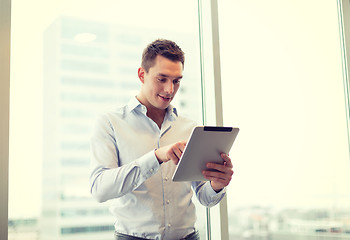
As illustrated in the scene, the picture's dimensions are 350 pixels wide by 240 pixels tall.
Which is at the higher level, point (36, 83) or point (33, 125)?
point (36, 83)

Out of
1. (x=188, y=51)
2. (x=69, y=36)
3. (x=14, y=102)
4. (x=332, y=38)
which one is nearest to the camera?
(x=14, y=102)

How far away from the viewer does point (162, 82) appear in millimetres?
1891

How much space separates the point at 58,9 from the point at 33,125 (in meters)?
0.66

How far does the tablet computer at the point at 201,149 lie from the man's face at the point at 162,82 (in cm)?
35

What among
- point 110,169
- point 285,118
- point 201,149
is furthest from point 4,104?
point 285,118

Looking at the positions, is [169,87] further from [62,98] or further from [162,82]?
[62,98]

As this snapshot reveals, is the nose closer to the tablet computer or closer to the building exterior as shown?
the tablet computer

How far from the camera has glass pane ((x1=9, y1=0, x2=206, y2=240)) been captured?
6.83 ft

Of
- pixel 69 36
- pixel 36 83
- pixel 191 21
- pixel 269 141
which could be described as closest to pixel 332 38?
pixel 269 141

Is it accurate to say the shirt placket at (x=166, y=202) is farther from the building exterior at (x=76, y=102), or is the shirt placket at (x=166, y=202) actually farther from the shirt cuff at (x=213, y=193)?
the building exterior at (x=76, y=102)

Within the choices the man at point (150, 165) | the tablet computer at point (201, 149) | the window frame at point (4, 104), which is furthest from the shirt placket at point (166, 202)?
the window frame at point (4, 104)

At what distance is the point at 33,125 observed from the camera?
2129 mm

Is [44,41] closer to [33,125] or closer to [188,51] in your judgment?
[33,125]

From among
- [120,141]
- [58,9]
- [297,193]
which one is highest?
[58,9]
